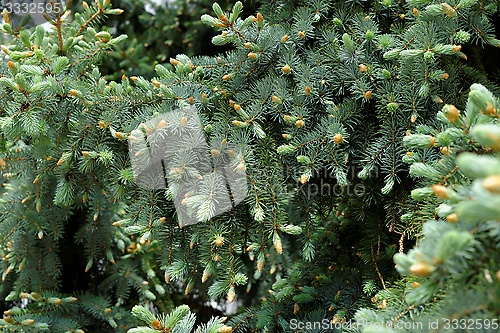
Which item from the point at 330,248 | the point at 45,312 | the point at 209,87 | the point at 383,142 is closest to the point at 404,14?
the point at 383,142

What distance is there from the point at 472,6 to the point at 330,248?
0.64 meters

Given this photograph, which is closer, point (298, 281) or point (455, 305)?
point (455, 305)

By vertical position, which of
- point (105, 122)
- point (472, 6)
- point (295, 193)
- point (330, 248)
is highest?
point (472, 6)

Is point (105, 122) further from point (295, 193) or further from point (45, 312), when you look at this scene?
point (45, 312)

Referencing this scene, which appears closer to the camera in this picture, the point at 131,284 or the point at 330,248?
the point at 330,248

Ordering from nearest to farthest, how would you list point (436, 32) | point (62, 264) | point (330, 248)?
point (436, 32)
point (330, 248)
point (62, 264)

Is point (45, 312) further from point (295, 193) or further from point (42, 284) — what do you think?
point (295, 193)

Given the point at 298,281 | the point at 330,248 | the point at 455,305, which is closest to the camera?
the point at 455,305

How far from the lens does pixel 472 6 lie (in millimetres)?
884

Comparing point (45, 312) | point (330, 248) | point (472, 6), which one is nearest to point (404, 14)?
point (472, 6)

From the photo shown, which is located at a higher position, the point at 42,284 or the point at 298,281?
the point at 298,281

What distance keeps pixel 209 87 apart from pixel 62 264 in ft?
2.81

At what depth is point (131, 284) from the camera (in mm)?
1402

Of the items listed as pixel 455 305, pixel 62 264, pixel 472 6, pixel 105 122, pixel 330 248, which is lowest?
pixel 62 264
